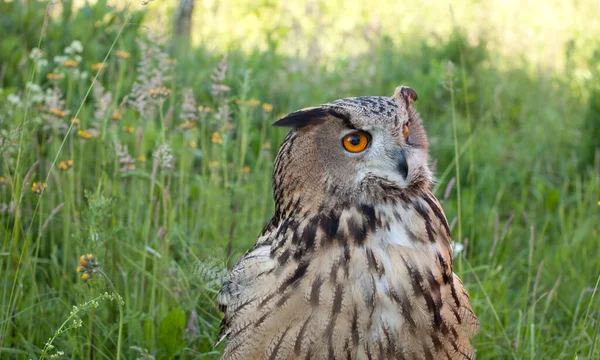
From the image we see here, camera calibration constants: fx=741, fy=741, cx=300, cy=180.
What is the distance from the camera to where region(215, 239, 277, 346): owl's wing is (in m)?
2.10

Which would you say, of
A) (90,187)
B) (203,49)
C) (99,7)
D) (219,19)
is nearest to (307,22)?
(219,19)

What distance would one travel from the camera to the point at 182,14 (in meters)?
5.45

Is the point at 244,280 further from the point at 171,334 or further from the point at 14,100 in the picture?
the point at 14,100

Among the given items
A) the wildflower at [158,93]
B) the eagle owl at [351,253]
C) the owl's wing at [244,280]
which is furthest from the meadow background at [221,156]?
the eagle owl at [351,253]

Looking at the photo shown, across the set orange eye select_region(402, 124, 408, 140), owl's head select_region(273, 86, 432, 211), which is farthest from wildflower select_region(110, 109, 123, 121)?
orange eye select_region(402, 124, 408, 140)

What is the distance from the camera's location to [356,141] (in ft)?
6.50

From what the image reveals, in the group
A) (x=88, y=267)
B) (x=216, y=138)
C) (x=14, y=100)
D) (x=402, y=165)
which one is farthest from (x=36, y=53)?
(x=402, y=165)

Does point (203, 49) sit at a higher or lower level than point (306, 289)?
higher

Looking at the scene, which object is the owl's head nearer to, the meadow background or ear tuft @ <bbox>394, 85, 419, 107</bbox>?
ear tuft @ <bbox>394, 85, 419, 107</bbox>

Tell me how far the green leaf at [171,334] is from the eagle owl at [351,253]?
474 mm

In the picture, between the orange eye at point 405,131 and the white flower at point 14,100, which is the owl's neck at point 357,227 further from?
the white flower at point 14,100

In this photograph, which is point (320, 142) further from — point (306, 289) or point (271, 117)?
point (271, 117)

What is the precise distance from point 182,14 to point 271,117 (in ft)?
4.49

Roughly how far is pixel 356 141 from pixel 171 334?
3.44 ft
